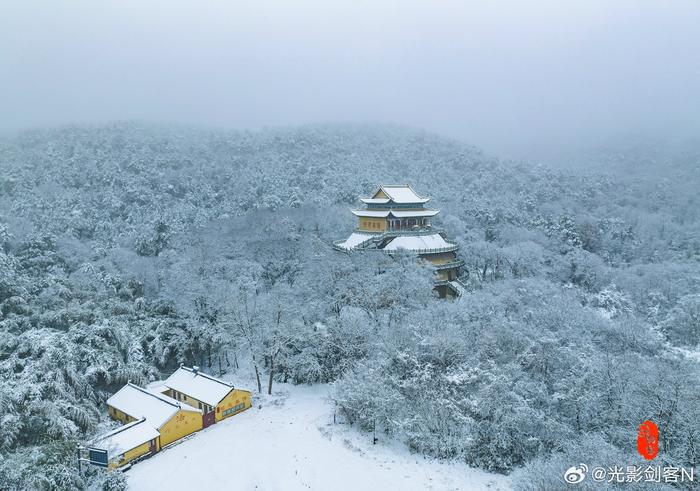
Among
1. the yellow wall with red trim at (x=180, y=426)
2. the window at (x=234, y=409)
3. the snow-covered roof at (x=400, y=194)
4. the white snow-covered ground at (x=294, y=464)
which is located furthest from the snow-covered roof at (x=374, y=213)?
the yellow wall with red trim at (x=180, y=426)

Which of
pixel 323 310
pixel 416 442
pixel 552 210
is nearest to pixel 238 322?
pixel 323 310

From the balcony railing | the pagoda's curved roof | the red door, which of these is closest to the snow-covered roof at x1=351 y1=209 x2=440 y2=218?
the pagoda's curved roof

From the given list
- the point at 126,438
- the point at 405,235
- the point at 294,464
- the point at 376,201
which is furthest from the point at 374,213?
the point at 126,438

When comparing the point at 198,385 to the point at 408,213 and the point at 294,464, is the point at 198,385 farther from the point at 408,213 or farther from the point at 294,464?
the point at 408,213

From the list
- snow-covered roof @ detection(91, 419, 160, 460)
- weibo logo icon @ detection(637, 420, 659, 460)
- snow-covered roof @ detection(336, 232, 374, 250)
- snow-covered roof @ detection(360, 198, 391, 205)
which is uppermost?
snow-covered roof @ detection(360, 198, 391, 205)

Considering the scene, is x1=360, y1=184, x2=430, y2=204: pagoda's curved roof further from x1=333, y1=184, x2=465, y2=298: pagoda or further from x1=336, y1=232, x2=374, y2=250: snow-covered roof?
x1=336, y1=232, x2=374, y2=250: snow-covered roof

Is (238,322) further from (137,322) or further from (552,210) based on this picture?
(552,210)

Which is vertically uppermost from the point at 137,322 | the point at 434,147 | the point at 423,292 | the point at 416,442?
the point at 434,147
